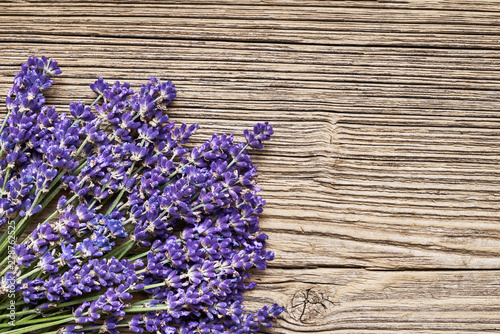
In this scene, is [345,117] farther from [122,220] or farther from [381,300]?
[122,220]

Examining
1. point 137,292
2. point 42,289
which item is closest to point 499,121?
point 137,292

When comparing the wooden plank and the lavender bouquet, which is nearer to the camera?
the lavender bouquet

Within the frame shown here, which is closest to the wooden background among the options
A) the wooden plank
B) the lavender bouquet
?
the wooden plank

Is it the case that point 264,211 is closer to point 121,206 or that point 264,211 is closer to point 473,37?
point 121,206

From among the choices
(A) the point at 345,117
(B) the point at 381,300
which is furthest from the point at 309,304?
(A) the point at 345,117

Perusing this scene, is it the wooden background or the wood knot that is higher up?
the wooden background

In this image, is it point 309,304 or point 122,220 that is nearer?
point 122,220

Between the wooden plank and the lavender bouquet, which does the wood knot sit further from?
the lavender bouquet
